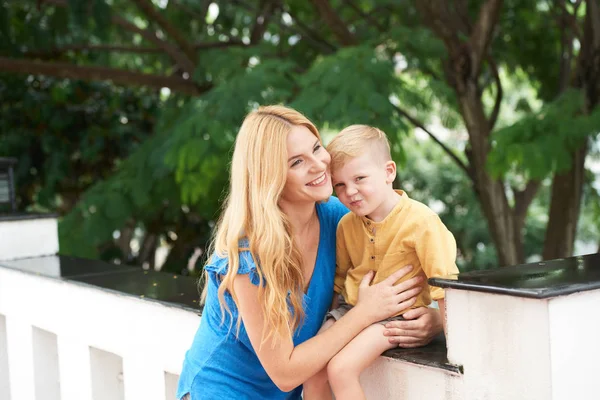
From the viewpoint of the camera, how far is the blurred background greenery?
460cm

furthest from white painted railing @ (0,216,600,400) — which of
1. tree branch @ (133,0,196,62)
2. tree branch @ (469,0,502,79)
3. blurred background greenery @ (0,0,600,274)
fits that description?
tree branch @ (469,0,502,79)

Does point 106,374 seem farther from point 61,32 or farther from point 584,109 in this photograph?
point 61,32

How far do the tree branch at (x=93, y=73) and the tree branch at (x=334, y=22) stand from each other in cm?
111

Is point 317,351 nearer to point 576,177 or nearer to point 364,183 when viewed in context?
point 364,183

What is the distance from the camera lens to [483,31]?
530 cm

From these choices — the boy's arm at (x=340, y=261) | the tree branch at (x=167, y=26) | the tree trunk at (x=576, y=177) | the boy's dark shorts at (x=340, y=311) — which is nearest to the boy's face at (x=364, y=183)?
the boy's arm at (x=340, y=261)

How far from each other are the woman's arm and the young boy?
0.03 meters

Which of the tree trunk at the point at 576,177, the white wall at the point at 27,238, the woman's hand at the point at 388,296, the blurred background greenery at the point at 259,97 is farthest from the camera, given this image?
the tree trunk at the point at 576,177

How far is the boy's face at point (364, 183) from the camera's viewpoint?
1879 millimetres

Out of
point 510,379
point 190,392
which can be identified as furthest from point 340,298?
point 510,379

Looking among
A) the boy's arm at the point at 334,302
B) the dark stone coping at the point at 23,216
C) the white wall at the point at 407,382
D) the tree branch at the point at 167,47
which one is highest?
the tree branch at the point at 167,47

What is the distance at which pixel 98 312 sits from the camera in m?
2.49

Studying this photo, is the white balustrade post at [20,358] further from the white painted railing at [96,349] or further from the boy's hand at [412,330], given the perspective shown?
the boy's hand at [412,330]

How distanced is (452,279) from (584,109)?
3.46 metres
